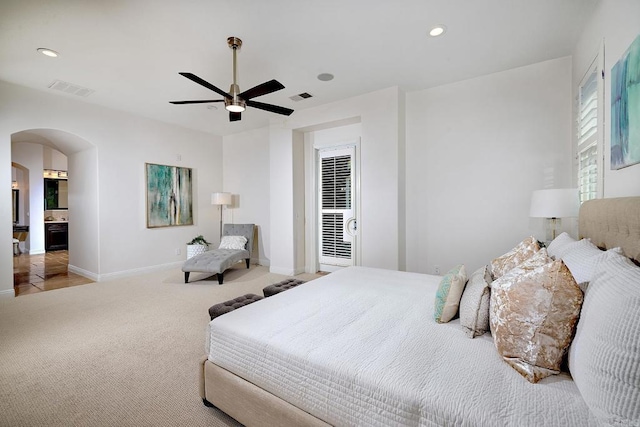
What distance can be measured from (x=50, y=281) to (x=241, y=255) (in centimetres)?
317

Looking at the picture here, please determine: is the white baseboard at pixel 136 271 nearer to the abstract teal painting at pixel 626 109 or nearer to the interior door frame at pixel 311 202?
the interior door frame at pixel 311 202

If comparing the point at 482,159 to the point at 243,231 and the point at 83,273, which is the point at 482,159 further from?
the point at 83,273

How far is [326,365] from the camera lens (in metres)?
1.22

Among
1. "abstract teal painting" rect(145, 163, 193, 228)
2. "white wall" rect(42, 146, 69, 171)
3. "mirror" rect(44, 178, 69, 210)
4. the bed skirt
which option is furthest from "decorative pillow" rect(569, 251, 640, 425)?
"white wall" rect(42, 146, 69, 171)

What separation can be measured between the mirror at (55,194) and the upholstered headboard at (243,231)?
5.80m

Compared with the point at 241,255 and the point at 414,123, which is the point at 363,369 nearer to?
the point at 414,123

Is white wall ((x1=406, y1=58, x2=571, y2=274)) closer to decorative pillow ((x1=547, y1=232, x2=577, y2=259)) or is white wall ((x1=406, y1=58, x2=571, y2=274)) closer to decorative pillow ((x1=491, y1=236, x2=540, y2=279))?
decorative pillow ((x1=547, y1=232, x2=577, y2=259))

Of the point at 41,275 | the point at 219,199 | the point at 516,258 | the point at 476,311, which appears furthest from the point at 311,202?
the point at 41,275

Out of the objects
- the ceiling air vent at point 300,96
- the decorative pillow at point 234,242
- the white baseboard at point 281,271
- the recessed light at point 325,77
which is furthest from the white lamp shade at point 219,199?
the recessed light at point 325,77

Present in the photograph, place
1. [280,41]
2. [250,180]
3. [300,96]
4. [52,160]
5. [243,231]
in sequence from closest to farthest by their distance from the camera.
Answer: [280,41], [300,96], [243,231], [250,180], [52,160]

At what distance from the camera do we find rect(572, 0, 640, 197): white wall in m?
1.68

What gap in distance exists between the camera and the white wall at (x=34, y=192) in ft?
24.8

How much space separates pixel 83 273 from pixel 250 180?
352 cm

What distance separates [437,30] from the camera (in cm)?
269
